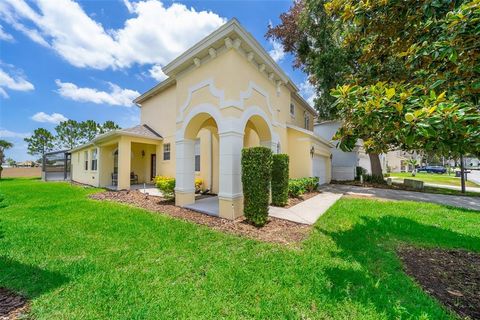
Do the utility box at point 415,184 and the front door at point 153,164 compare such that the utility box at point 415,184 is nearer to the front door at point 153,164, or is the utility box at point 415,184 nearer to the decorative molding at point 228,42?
the decorative molding at point 228,42

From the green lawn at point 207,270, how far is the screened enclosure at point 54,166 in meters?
22.4

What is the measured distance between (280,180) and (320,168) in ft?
30.5

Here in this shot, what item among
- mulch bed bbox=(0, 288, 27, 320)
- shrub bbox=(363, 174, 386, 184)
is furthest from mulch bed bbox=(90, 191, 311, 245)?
shrub bbox=(363, 174, 386, 184)

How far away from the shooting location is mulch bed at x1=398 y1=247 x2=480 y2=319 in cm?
297

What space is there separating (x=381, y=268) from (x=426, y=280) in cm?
63

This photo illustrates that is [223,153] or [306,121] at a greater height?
[306,121]

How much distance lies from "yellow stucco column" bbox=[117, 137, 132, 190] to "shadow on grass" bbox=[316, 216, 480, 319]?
11.4 metres

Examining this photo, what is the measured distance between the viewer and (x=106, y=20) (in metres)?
7.60

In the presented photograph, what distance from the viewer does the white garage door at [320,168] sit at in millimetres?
15014

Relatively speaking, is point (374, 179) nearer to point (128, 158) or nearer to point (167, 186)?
point (167, 186)

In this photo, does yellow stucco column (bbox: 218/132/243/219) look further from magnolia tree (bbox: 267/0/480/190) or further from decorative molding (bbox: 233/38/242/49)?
magnolia tree (bbox: 267/0/480/190)

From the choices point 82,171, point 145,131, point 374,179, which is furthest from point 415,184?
point 82,171

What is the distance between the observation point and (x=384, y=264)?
13.1ft

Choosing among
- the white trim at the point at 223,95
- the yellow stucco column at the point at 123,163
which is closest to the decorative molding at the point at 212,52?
the white trim at the point at 223,95
